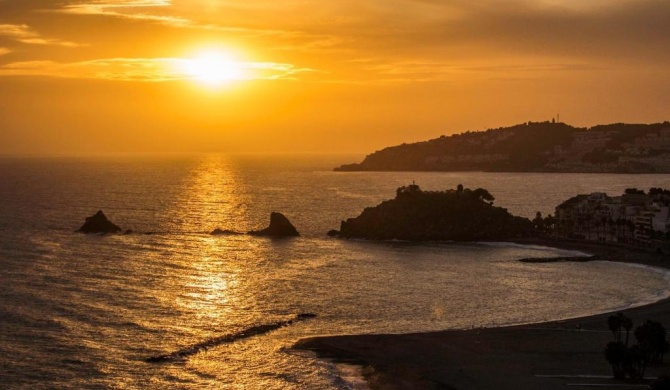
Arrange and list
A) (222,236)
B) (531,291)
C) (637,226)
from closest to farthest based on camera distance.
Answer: (531,291) < (637,226) < (222,236)

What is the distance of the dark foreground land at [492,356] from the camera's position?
52750mm

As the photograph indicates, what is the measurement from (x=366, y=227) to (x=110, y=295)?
60131mm

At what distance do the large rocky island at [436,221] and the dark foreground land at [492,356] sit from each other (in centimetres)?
6140

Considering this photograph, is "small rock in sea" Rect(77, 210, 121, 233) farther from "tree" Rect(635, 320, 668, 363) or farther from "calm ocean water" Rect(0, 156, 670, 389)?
"tree" Rect(635, 320, 668, 363)

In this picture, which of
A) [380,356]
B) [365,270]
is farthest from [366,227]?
[380,356]

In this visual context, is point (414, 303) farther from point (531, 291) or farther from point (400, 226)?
point (400, 226)

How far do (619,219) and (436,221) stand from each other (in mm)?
26194

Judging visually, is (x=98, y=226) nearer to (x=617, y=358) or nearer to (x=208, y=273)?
(x=208, y=273)

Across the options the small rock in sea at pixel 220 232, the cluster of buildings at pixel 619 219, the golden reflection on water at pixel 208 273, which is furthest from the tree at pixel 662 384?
the small rock in sea at pixel 220 232

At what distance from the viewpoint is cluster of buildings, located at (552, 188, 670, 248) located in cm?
12094

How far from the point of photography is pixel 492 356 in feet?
192

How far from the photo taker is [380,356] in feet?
194

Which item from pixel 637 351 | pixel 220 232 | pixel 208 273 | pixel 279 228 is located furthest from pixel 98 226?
pixel 637 351

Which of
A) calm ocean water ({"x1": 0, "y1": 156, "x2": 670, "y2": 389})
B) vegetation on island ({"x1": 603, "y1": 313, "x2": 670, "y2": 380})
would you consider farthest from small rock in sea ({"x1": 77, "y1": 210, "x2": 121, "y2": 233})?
vegetation on island ({"x1": 603, "y1": 313, "x2": 670, "y2": 380})
